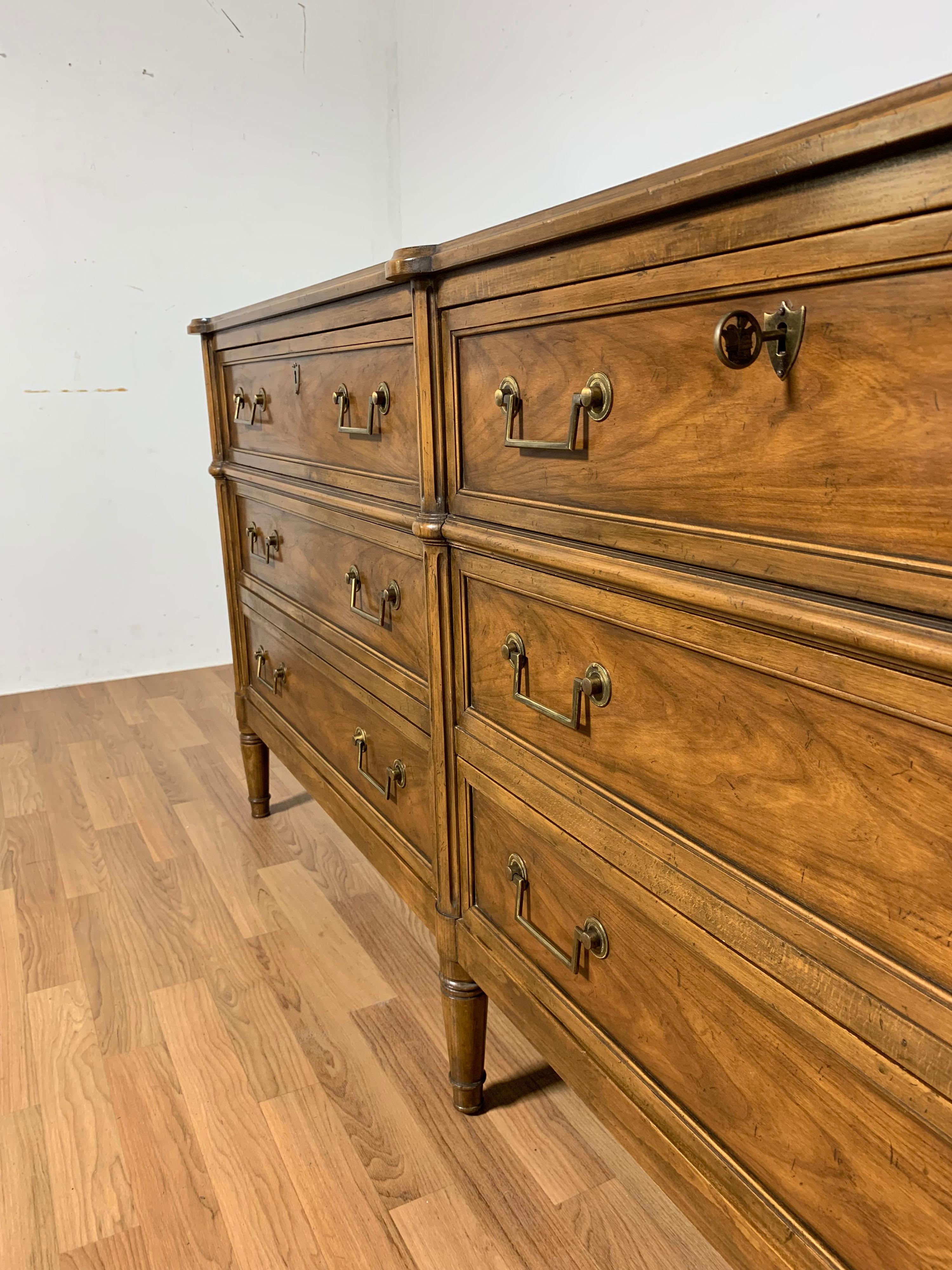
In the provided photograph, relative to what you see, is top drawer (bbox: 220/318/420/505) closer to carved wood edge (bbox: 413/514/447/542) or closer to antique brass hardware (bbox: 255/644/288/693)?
carved wood edge (bbox: 413/514/447/542)

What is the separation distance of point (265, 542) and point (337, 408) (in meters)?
0.51

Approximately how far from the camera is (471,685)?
106cm

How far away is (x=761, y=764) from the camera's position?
669 mm

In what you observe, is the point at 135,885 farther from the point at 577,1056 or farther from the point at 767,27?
the point at 767,27

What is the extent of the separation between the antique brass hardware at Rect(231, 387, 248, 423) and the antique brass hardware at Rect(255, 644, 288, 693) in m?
0.45

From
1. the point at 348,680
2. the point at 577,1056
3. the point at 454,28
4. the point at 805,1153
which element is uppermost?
the point at 454,28

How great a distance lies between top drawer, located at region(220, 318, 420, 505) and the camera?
111 centimetres

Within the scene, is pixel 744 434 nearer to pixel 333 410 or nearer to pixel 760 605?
pixel 760 605

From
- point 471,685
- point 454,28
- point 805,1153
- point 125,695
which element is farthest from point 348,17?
point 805,1153

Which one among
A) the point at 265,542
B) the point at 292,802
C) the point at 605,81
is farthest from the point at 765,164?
the point at 292,802

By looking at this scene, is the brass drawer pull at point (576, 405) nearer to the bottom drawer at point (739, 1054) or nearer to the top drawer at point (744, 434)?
the top drawer at point (744, 434)

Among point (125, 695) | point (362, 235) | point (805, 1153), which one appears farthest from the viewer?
point (362, 235)

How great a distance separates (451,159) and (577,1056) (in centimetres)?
249

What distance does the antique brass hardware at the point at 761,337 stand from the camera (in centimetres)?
58
